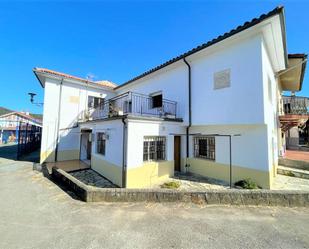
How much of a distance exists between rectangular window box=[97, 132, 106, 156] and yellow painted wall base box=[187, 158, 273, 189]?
17.8 ft

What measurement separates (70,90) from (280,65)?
15.6 m

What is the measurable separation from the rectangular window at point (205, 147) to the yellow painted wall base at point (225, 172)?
1.15ft

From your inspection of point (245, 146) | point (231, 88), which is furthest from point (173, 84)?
point (245, 146)

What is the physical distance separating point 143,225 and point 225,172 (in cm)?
555

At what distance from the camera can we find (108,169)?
824 cm

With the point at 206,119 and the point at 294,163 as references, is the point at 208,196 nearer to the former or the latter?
the point at 206,119

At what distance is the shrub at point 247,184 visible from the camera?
258 inches

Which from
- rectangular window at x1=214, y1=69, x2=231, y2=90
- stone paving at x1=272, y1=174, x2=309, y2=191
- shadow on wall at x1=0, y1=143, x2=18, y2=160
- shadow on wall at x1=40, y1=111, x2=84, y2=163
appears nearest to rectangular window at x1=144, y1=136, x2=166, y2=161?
rectangular window at x1=214, y1=69, x2=231, y2=90

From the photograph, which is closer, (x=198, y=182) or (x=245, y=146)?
(x=245, y=146)

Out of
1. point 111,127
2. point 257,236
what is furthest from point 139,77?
point 257,236

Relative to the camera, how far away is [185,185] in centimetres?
735

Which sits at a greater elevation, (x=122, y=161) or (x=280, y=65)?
(x=280, y=65)

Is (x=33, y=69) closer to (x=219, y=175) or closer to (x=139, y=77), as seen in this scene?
(x=139, y=77)

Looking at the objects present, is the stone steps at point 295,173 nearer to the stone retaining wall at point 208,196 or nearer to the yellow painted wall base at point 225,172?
the yellow painted wall base at point 225,172
